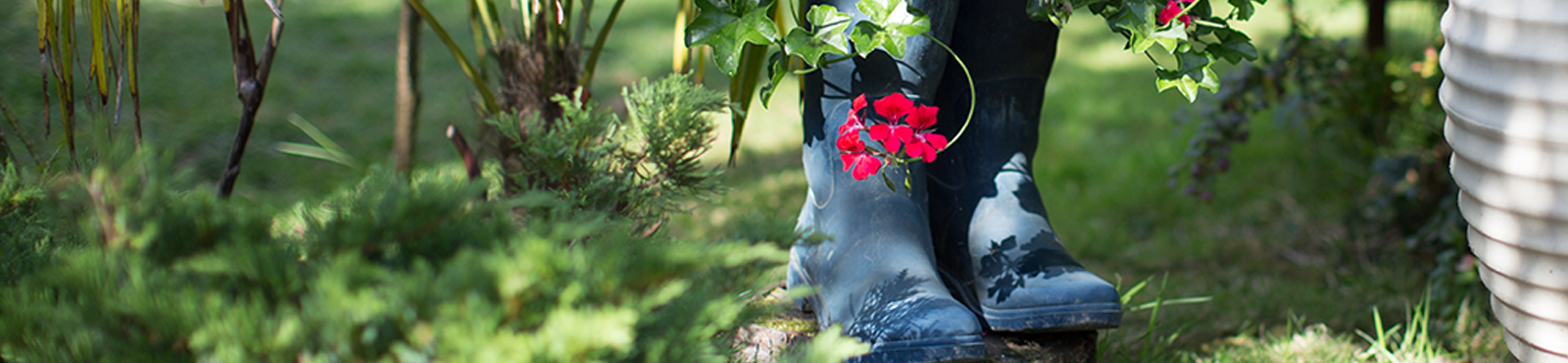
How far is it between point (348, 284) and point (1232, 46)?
2.83ft

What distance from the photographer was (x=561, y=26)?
134 cm

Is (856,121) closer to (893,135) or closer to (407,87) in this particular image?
(893,135)

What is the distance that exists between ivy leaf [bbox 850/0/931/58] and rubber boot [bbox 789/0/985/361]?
131 mm

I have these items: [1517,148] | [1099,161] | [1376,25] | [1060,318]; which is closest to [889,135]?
[1060,318]

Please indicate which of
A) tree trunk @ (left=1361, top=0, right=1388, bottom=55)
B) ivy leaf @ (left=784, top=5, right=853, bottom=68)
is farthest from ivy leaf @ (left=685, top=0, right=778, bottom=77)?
tree trunk @ (left=1361, top=0, right=1388, bottom=55)

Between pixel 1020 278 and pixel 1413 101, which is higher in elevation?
pixel 1020 278

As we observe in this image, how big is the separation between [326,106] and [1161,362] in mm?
2567

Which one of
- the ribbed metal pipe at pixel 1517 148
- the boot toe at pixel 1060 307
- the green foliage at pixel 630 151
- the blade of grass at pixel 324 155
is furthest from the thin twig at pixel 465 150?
the ribbed metal pipe at pixel 1517 148

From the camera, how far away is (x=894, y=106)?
0.99 m

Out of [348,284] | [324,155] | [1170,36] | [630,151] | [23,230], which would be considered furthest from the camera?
[324,155]

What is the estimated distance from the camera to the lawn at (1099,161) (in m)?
1.66

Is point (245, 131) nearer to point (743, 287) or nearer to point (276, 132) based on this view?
point (743, 287)

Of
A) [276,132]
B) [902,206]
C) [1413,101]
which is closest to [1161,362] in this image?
[902,206]

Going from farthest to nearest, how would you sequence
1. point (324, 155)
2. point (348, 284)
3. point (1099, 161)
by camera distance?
1. point (1099, 161)
2. point (324, 155)
3. point (348, 284)
